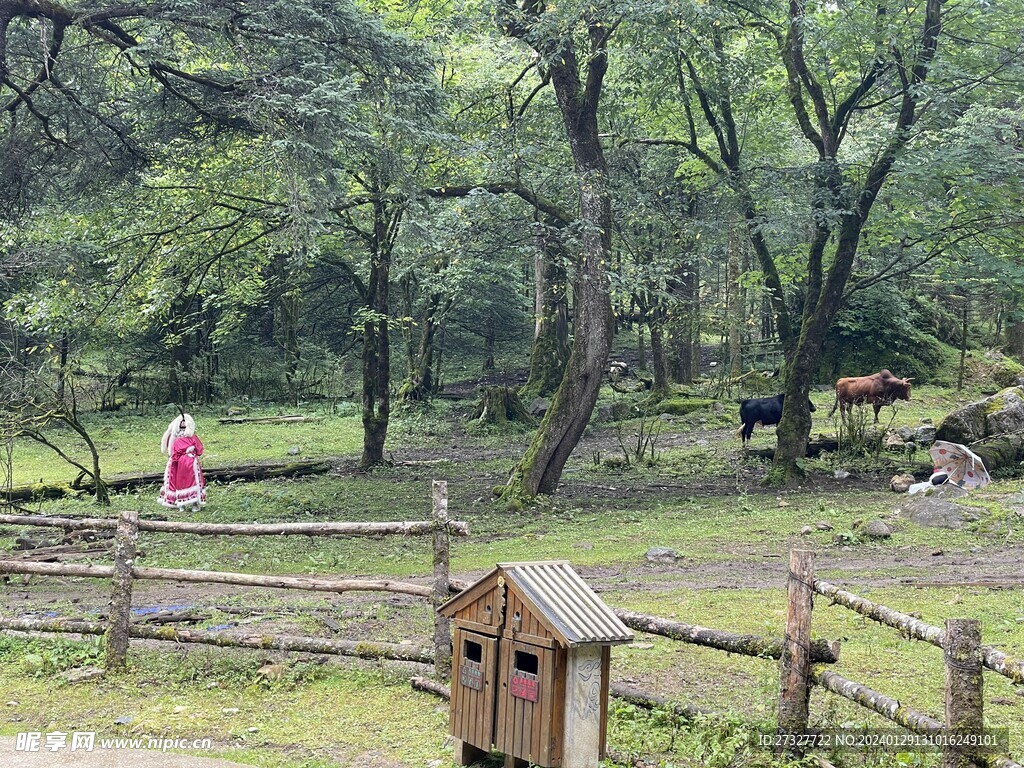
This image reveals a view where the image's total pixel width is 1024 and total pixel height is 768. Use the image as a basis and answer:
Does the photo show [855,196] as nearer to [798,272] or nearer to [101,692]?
[798,272]

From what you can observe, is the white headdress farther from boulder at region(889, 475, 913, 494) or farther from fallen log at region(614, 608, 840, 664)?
boulder at region(889, 475, 913, 494)

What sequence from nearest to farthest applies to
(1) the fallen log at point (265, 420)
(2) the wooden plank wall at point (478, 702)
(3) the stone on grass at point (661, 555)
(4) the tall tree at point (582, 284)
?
(2) the wooden plank wall at point (478, 702) → (3) the stone on grass at point (661, 555) → (4) the tall tree at point (582, 284) → (1) the fallen log at point (265, 420)

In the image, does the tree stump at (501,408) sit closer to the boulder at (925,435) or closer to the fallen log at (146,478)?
the fallen log at (146,478)

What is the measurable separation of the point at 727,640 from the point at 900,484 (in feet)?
37.4

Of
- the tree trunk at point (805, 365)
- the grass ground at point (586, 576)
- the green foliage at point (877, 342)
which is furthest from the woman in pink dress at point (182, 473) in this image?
the green foliage at point (877, 342)

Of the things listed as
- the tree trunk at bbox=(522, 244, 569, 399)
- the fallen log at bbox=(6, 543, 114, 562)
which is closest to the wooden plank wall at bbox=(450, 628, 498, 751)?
the fallen log at bbox=(6, 543, 114, 562)

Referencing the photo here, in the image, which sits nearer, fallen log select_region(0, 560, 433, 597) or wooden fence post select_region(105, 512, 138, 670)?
fallen log select_region(0, 560, 433, 597)

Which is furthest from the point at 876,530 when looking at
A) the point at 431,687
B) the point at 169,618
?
the point at 169,618

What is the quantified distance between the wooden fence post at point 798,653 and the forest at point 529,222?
358 millimetres

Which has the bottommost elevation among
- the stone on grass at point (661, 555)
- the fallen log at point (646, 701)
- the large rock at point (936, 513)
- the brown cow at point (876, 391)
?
the stone on grass at point (661, 555)

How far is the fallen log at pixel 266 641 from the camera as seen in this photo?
6652 mm

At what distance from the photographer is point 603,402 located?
1093 inches

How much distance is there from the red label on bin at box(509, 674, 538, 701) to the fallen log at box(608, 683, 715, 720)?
125 cm

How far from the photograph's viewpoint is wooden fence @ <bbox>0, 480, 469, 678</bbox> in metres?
6.60
